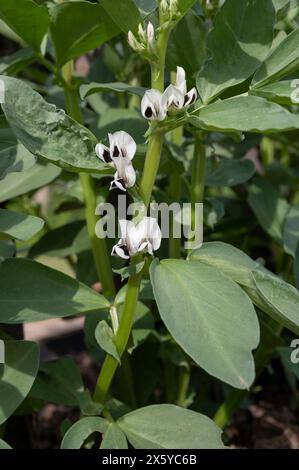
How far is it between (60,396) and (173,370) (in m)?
0.24

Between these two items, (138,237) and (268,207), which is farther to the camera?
(268,207)

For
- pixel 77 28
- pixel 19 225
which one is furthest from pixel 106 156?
pixel 77 28

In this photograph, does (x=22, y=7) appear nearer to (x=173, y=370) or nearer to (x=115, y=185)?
(x=115, y=185)

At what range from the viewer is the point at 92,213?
2.83ft

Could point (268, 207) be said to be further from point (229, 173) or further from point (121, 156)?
point (121, 156)

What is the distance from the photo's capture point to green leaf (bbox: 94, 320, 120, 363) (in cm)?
68

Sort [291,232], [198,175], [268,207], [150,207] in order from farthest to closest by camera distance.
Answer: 1. [268,207]
2. [291,232]
3. [198,175]
4. [150,207]

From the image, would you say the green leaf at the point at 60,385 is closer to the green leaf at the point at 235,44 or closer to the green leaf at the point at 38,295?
the green leaf at the point at 38,295

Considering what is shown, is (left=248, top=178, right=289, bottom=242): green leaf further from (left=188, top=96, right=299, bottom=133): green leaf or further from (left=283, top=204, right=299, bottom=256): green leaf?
(left=188, top=96, right=299, bottom=133): green leaf

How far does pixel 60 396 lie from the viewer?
815 millimetres

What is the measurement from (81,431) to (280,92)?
1.22ft

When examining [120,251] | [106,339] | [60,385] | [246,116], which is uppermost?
[246,116]

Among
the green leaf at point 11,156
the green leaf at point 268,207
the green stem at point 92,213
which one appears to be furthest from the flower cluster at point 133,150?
the green leaf at point 268,207
